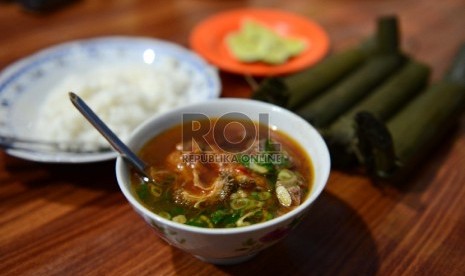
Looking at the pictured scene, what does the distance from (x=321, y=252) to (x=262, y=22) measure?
4.91ft

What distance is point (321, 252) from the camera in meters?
1.03

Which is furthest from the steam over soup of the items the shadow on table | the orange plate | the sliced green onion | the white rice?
the orange plate

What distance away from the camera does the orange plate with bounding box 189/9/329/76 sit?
67.7 inches

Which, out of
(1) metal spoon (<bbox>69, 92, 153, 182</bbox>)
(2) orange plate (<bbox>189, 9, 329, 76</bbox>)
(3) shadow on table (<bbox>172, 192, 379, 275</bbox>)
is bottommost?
(3) shadow on table (<bbox>172, 192, 379, 275</bbox>)

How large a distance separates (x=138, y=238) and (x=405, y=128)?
35.9 inches

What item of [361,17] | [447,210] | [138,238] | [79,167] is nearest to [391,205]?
[447,210]

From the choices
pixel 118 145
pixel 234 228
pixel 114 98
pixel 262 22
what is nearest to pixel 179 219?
pixel 234 228

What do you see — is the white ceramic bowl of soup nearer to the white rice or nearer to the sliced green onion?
the sliced green onion

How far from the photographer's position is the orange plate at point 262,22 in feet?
5.64

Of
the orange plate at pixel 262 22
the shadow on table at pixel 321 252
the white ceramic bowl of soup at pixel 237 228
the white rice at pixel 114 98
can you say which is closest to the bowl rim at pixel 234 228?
the white ceramic bowl of soup at pixel 237 228

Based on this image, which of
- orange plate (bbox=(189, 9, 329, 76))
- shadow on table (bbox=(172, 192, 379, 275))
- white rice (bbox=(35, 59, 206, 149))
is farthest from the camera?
orange plate (bbox=(189, 9, 329, 76))

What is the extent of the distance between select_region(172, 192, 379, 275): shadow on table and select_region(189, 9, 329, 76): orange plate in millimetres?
783

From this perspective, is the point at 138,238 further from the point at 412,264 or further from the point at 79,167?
the point at 412,264

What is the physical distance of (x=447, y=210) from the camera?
3.82ft
